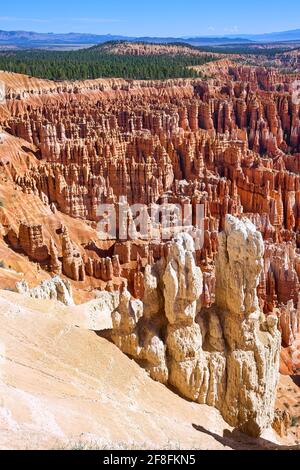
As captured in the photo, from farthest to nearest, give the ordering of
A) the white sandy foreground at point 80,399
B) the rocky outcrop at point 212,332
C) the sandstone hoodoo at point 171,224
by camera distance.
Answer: the sandstone hoodoo at point 171,224 < the rocky outcrop at point 212,332 < the white sandy foreground at point 80,399

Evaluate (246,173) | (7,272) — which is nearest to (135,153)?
(246,173)

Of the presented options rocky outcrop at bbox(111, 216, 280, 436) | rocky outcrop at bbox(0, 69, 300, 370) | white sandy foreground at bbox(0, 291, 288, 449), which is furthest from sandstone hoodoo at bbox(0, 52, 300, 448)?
white sandy foreground at bbox(0, 291, 288, 449)

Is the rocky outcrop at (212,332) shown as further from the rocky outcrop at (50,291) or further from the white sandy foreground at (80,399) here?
the rocky outcrop at (50,291)

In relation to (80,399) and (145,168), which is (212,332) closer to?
(80,399)

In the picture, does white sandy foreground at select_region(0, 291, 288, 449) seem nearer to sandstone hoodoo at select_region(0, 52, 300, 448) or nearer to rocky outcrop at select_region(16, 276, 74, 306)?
sandstone hoodoo at select_region(0, 52, 300, 448)

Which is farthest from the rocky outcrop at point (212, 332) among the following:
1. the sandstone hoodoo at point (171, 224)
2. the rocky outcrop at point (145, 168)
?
the rocky outcrop at point (145, 168)

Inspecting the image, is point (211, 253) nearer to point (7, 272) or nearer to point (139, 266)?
point (139, 266)
